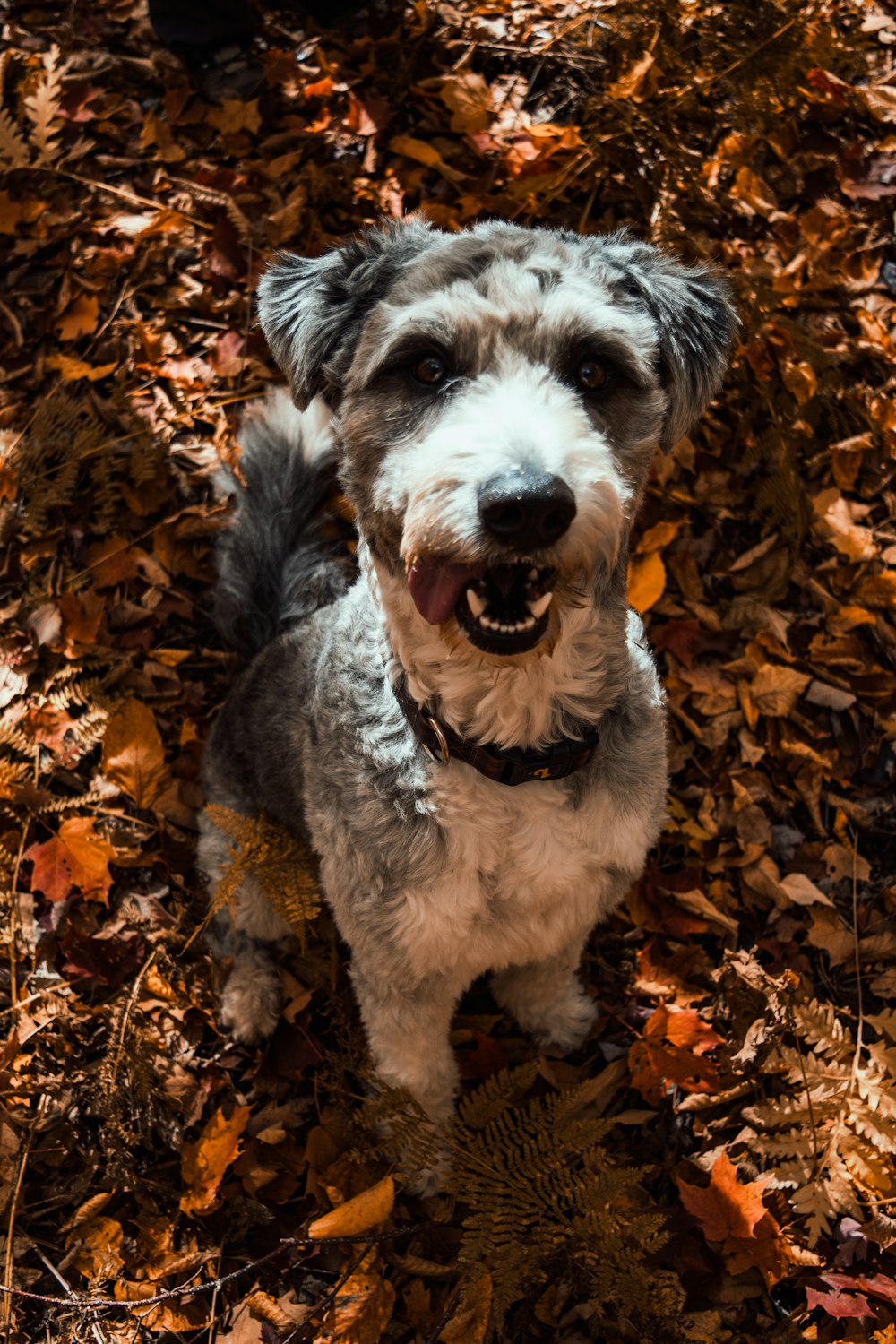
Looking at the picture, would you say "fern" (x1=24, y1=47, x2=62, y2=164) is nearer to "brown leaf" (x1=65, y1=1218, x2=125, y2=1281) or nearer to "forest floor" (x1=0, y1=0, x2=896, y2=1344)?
"forest floor" (x1=0, y1=0, x2=896, y2=1344)

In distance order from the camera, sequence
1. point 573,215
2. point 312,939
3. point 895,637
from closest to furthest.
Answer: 1. point 312,939
2. point 895,637
3. point 573,215

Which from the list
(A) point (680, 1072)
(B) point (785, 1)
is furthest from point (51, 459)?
(B) point (785, 1)

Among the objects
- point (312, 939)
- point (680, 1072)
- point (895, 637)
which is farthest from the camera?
point (895, 637)

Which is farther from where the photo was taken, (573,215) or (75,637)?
(573,215)

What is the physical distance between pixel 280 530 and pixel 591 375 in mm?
1605

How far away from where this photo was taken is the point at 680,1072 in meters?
3.51

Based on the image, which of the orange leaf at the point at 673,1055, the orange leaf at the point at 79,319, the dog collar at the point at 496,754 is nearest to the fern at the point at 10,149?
the orange leaf at the point at 79,319

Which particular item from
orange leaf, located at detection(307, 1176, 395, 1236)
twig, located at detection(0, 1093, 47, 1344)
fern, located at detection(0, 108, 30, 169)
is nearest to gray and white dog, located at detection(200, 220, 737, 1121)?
orange leaf, located at detection(307, 1176, 395, 1236)

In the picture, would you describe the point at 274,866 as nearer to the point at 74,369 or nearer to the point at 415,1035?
the point at 415,1035

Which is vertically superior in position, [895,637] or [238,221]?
[238,221]

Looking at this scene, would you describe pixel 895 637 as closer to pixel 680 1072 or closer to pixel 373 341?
pixel 680 1072

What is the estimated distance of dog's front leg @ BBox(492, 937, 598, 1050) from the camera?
357 centimetres

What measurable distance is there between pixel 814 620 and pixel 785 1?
3.05 metres

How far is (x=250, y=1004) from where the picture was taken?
3.72 metres
